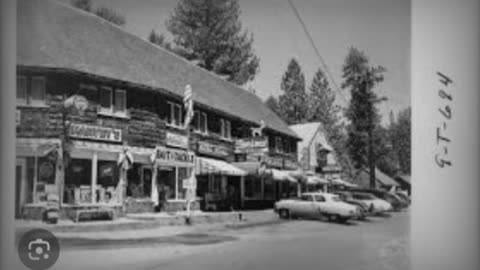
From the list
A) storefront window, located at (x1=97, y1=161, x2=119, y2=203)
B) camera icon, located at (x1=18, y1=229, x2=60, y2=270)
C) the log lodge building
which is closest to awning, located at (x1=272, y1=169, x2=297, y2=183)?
the log lodge building

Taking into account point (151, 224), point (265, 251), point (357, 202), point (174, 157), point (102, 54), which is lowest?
point (265, 251)

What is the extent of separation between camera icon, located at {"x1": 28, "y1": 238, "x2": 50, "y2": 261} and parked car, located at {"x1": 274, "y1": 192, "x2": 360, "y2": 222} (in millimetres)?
2648

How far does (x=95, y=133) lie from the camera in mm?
6160

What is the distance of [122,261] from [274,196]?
73.9 inches

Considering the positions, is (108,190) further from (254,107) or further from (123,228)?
(254,107)

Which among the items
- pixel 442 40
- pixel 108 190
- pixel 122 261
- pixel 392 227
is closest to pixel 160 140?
pixel 108 190

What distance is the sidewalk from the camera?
611 centimetres

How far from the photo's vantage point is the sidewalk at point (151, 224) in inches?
241

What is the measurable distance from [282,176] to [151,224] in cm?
162

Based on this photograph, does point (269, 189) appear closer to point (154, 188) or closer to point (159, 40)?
point (154, 188)

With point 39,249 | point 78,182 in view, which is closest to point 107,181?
point 78,182

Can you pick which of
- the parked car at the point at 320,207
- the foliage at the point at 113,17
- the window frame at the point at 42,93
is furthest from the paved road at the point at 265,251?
the foliage at the point at 113,17

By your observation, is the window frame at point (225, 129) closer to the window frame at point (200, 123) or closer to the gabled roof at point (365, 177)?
the window frame at point (200, 123)

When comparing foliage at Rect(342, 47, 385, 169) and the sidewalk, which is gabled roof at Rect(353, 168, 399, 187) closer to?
foliage at Rect(342, 47, 385, 169)
